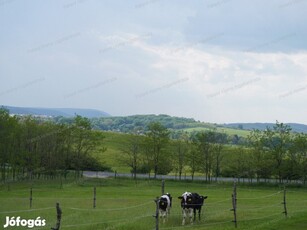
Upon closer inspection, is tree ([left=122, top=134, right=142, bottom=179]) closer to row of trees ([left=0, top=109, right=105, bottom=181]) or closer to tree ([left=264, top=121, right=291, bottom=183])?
row of trees ([left=0, top=109, right=105, bottom=181])

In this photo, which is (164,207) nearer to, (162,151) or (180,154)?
(162,151)

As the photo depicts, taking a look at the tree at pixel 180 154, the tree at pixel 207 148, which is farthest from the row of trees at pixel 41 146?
the tree at pixel 207 148

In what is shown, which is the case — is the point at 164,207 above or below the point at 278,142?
below

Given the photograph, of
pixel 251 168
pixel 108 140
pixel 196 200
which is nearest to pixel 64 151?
pixel 251 168

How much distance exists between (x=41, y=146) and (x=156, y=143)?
21.5m

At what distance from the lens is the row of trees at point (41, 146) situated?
217 feet

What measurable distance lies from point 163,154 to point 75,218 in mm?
61969

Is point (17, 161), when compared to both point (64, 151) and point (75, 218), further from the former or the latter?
point (75, 218)

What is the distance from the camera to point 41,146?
254 feet

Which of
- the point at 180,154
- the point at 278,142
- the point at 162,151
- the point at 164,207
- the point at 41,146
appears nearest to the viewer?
the point at 164,207

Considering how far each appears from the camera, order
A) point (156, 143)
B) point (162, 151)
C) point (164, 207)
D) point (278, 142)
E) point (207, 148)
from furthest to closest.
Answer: point (162, 151), point (156, 143), point (207, 148), point (278, 142), point (164, 207)

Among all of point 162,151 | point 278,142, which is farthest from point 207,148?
point 278,142

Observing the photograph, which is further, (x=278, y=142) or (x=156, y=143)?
(x=156, y=143)

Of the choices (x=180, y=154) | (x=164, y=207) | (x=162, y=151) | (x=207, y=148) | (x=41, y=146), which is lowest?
(x=164, y=207)
